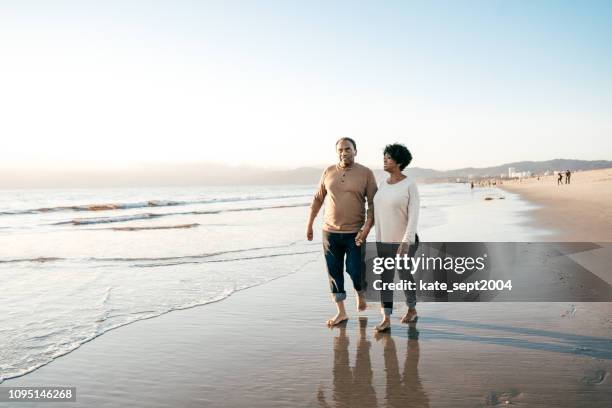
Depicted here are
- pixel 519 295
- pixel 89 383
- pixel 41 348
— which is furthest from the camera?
pixel 519 295

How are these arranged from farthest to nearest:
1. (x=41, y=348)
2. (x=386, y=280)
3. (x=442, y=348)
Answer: (x=386, y=280) → (x=41, y=348) → (x=442, y=348)

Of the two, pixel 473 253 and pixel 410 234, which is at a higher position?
pixel 410 234

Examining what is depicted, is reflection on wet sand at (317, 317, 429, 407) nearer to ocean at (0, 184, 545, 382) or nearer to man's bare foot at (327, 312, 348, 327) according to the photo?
man's bare foot at (327, 312, 348, 327)

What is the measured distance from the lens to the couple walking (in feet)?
17.0

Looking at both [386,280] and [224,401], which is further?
[386,280]

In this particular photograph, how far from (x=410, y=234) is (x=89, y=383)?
10.9 feet

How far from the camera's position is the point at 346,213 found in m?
5.44

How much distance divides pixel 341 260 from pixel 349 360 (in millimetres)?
1509

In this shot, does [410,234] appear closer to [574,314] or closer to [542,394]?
[542,394]

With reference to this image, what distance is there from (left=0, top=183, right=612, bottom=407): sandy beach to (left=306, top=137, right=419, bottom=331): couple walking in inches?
18.9

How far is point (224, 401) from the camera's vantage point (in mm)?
3525

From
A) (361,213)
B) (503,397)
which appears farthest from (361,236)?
(503,397)

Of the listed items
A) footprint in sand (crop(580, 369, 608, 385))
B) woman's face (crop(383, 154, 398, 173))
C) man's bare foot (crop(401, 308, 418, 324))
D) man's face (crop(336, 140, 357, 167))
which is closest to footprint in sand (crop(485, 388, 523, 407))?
footprint in sand (crop(580, 369, 608, 385))

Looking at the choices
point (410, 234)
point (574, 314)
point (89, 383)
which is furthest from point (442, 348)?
point (89, 383)
